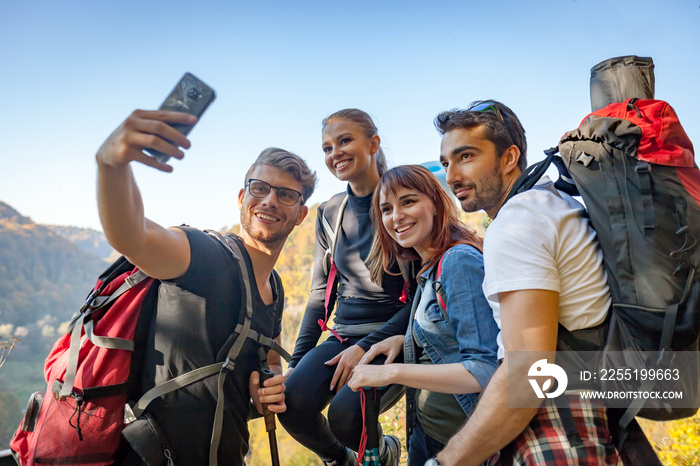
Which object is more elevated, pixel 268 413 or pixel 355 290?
pixel 355 290

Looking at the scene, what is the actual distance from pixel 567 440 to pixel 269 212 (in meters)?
1.85

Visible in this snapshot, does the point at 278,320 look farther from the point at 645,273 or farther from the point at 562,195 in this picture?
the point at 645,273

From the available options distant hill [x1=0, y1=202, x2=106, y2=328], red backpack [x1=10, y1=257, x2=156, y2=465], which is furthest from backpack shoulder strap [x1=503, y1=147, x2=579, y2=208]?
distant hill [x1=0, y1=202, x2=106, y2=328]

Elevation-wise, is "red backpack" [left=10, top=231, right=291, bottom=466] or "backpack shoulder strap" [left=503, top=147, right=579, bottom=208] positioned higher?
"backpack shoulder strap" [left=503, top=147, right=579, bottom=208]

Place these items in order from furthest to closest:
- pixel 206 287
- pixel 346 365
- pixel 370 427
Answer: pixel 346 365 < pixel 370 427 < pixel 206 287

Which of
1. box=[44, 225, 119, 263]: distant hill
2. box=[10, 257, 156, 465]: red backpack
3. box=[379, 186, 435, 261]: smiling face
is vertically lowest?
box=[44, 225, 119, 263]: distant hill

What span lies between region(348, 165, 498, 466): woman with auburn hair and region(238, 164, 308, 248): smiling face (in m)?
0.57

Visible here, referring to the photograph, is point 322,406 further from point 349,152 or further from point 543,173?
point 543,173

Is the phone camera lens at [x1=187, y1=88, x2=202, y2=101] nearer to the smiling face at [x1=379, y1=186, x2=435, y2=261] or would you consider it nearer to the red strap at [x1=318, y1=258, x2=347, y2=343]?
the smiling face at [x1=379, y1=186, x2=435, y2=261]

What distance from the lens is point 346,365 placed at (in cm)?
245

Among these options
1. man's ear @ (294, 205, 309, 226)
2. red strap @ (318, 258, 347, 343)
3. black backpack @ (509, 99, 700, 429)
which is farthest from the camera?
red strap @ (318, 258, 347, 343)

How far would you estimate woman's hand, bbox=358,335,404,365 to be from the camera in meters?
2.29

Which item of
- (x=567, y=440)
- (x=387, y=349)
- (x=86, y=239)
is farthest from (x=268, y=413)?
(x=86, y=239)

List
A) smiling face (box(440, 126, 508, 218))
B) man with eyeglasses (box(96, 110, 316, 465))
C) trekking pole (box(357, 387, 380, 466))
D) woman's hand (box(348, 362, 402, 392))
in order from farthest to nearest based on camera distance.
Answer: trekking pole (box(357, 387, 380, 466)) → smiling face (box(440, 126, 508, 218)) → woman's hand (box(348, 362, 402, 392)) → man with eyeglasses (box(96, 110, 316, 465))
